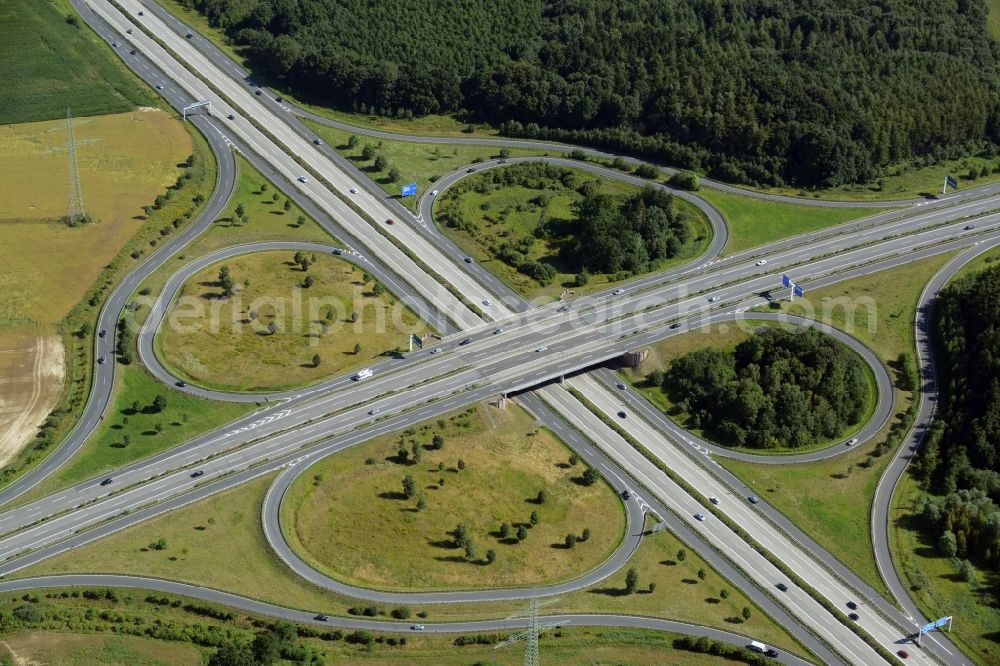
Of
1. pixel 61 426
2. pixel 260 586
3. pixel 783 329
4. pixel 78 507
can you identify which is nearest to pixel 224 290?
pixel 61 426

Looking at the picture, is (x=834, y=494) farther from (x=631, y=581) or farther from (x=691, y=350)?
(x=631, y=581)

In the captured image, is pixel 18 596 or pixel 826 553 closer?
pixel 18 596

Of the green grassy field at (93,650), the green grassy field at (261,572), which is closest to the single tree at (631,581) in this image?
the green grassy field at (261,572)

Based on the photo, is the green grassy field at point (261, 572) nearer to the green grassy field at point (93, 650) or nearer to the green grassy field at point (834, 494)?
the green grassy field at point (93, 650)

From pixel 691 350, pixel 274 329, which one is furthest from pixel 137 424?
pixel 691 350

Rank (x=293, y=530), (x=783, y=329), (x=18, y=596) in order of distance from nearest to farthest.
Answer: (x=18, y=596), (x=293, y=530), (x=783, y=329)

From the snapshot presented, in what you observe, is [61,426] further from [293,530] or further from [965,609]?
[965,609]

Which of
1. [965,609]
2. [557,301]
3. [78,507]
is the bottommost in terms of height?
[965,609]

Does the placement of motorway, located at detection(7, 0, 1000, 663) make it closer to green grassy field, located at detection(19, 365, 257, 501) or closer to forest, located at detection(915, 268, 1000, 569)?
green grassy field, located at detection(19, 365, 257, 501)
